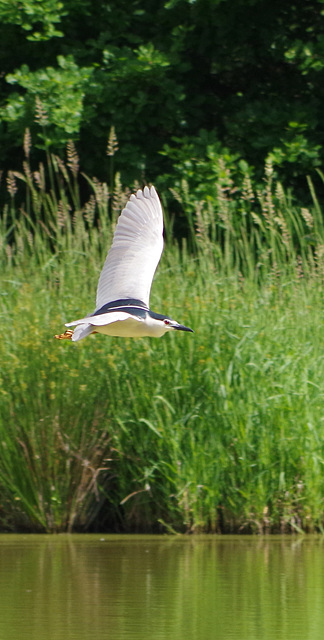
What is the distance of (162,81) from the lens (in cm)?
917

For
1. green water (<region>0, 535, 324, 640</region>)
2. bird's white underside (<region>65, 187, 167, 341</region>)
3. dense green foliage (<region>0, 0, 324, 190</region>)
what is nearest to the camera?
green water (<region>0, 535, 324, 640</region>)

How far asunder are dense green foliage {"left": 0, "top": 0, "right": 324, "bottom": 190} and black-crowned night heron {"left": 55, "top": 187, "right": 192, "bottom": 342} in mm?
3550

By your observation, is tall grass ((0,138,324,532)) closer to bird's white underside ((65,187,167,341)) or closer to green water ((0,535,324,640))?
green water ((0,535,324,640))

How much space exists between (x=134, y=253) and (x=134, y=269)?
0.37 ft

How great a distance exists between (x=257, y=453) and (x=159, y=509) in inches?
25.7

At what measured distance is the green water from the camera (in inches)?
153

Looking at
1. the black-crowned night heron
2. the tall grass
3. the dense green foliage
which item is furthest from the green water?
the dense green foliage

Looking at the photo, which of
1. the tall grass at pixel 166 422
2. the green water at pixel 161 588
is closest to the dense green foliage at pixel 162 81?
the tall grass at pixel 166 422

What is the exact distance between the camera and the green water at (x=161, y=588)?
3.89 meters

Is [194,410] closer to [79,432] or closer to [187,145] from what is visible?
[79,432]

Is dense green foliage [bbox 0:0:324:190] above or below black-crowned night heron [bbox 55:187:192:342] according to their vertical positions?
above

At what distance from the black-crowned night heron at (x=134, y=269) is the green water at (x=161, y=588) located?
1.14m

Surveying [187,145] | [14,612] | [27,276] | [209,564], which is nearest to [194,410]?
[209,564]

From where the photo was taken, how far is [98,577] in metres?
4.71
